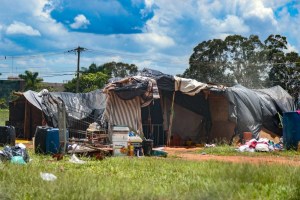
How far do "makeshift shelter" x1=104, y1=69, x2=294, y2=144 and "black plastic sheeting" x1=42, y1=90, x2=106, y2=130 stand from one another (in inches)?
126

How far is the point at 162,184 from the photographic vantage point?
9.18m

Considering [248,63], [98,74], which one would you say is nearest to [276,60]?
[248,63]

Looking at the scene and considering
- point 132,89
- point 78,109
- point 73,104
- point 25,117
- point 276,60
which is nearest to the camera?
point 132,89

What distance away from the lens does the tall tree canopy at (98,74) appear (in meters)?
51.3

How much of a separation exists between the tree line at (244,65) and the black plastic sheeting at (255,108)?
1416 cm

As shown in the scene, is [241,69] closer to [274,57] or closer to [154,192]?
[274,57]

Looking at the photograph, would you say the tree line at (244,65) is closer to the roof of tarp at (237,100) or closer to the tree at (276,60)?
the tree at (276,60)

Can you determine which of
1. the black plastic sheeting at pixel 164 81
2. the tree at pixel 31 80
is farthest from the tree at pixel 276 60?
the tree at pixel 31 80

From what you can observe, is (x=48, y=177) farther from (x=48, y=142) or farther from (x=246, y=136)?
(x=246, y=136)

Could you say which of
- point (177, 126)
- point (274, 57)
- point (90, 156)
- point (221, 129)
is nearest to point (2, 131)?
point (90, 156)

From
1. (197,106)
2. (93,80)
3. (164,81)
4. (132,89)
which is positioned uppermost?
(93,80)

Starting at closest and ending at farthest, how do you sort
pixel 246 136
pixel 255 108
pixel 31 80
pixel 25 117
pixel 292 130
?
pixel 292 130 → pixel 246 136 → pixel 255 108 → pixel 25 117 → pixel 31 80

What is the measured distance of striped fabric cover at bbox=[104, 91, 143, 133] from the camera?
74.3 ft

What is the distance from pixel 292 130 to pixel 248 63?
2622 centimetres
